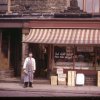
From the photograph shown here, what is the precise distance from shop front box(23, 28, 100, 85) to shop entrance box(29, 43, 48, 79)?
1.56 feet

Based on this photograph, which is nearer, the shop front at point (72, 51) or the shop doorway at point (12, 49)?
the shop front at point (72, 51)

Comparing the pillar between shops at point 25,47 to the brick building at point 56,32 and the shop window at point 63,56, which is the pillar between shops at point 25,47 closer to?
the brick building at point 56,32

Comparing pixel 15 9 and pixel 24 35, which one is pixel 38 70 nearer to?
pixel 24 35

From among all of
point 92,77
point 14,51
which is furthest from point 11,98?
point 14,51

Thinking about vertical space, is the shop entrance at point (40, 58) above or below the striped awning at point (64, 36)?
below

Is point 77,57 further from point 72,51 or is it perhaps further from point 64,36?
point 64,36

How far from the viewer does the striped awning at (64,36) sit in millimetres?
16094

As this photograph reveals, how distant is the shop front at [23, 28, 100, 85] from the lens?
16531mm

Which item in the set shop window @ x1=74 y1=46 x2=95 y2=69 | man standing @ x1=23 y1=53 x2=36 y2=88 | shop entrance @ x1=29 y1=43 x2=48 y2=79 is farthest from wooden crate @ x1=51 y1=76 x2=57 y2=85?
man standing @ x1=23 y1=53 x2=36 y2=88

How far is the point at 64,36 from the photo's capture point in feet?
54.5

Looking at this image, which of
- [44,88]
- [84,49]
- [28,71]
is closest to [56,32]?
[84,49]

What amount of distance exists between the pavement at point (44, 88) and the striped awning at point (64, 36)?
2195mm

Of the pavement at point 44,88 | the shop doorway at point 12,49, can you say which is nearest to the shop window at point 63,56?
the pavement at point 44,88

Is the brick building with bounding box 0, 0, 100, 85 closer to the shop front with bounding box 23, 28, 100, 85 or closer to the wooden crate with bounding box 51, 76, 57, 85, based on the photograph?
the shop front with bounding box 23, 28, 100, 85
